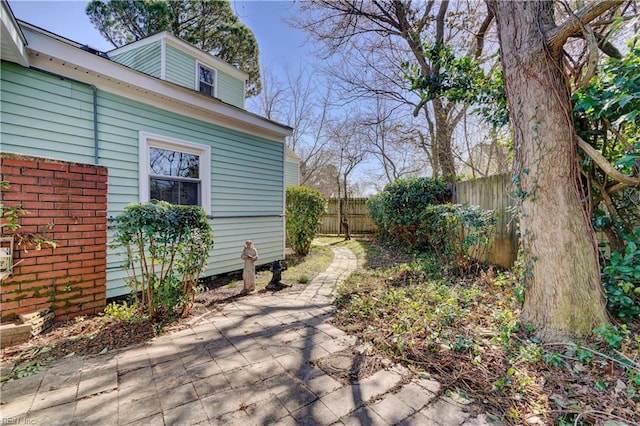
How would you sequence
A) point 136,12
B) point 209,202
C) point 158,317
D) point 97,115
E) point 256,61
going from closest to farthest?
point 158,317 → point 97,115 → point 209,202 → point 136,12 → point 256,61

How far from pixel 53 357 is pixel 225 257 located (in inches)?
110

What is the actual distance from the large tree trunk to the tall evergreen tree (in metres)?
11.1

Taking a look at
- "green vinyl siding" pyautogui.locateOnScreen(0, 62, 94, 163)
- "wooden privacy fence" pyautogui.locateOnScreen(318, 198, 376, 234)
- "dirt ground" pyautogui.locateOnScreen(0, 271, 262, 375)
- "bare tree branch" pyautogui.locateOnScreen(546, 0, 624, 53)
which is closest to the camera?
"bare tree branch" pyautogui.locateOnScreen(546, 0, 624, 53)

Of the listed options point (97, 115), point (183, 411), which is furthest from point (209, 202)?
point (183, 411)

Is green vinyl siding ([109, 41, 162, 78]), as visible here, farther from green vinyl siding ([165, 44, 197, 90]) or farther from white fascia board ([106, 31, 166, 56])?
green vinyl siding ([165, 44, 197, 90])

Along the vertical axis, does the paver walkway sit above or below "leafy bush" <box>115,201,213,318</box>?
below

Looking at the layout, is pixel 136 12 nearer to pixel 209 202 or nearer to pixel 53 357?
pixel 209 202

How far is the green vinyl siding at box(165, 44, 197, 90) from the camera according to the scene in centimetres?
625

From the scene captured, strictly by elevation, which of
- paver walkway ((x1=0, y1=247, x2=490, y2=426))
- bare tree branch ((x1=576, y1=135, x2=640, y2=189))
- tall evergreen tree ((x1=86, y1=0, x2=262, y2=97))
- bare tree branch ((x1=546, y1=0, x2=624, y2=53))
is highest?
tall evergreen tree ((x1=86, y1=0, x2=262, y2=97))

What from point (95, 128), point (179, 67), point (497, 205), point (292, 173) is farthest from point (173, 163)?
point (292, 173)

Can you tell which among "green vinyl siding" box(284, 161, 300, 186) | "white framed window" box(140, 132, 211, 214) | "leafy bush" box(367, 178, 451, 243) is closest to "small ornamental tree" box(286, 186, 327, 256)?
"leafy bush" box(367, 178, 451, 243)

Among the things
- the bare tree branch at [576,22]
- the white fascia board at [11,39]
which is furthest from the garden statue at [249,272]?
the bare tree branch at [576,22]

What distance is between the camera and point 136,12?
9.91m

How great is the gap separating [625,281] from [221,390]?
10.6 ft
